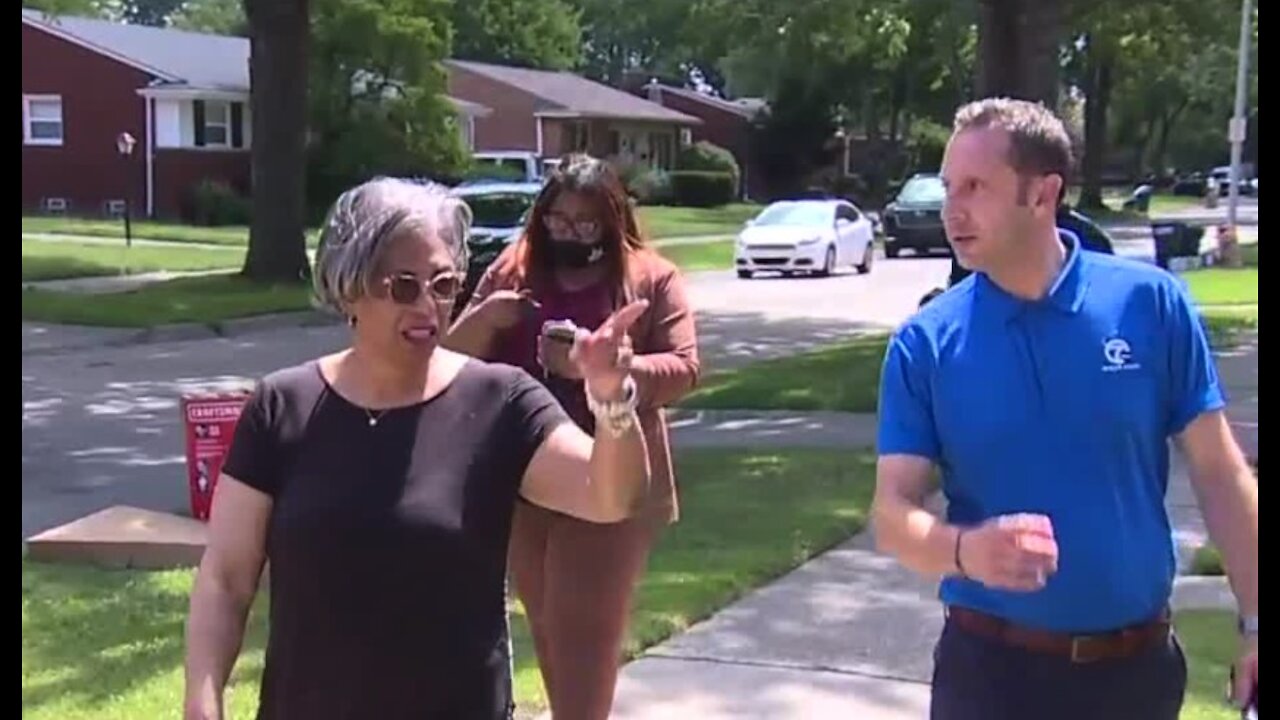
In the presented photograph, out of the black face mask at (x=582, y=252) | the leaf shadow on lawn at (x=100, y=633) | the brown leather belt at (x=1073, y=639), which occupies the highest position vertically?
the black face mask at (x=582, y=252)

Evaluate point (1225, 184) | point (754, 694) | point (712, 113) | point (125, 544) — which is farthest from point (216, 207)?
point (1225, 184)

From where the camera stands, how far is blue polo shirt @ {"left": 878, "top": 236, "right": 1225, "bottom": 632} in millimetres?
3289

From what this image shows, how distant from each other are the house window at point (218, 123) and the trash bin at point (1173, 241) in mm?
24460

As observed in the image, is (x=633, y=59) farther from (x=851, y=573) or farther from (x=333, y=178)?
(x=851, y=573)

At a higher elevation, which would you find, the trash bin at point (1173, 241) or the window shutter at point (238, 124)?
the window shutter at point (238, 124)

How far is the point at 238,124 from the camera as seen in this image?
46.8 m

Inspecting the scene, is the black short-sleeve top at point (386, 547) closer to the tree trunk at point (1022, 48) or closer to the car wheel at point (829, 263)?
the tree trunk at point (1022, 48)

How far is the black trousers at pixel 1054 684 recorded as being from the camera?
3.36 metres

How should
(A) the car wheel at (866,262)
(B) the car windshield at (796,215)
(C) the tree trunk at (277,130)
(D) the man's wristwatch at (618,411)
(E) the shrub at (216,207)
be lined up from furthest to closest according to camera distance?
1. (E) the shrub at (216,207)
2. (A) the car wheel at (866,262)
3. (B) the car windshield at (796,215)
4. (C) the tree trunk at (277,130)
5. (D) the man's wristwatch at (618,411)

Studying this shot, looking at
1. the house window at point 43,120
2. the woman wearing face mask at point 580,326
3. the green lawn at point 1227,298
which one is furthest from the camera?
A: the house window at point 43,120

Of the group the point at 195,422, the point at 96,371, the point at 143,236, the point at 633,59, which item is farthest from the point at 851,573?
the point at 633,59

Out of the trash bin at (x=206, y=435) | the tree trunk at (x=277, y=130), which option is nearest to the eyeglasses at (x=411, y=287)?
the trash bin at (x=206, y=435)

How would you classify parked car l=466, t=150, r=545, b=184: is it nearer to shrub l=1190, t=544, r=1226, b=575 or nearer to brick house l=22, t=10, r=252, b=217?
brick house l=22, t=10, r=252, b=217

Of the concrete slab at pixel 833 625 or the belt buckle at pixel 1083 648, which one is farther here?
the concrete slab at pixel 833 625
